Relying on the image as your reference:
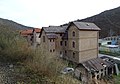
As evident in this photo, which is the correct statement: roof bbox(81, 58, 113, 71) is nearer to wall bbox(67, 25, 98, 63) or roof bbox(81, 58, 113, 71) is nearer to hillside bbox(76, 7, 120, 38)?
wall bbox(67, 25, 98, 63)

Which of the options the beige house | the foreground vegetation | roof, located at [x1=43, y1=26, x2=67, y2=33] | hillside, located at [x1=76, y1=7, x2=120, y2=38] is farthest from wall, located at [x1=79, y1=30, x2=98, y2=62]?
hillside, located at [x1=76, y1=7, x2=120, y2=38]

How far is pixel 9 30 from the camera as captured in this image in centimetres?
1230

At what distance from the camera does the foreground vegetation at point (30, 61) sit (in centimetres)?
758

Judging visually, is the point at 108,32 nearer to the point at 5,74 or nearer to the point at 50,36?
the point at 50,36

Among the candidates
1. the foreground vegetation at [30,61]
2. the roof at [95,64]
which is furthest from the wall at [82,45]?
the foreground vegetation at [30,61]

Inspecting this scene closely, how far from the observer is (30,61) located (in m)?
8.93

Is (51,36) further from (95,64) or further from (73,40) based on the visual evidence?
(95,64)

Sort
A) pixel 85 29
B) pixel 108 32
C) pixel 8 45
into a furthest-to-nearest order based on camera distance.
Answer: pixel 108 32 < pixel 85 29 < pixel 8 45

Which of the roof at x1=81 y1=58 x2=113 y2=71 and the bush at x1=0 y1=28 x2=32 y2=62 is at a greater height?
the bush at x1=0 y1=28 x2=32 y2=62

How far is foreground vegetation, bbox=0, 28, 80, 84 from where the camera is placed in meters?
7.58

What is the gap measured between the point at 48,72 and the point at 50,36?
17512 mm

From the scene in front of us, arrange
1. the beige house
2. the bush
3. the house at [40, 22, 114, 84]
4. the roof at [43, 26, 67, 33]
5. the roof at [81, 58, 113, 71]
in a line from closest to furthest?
the bush → the roof at [81, 58, 113, 71] → the house at [40, 22, 114, 84] → the beige house → the roof at [43, 26, 67, 33]

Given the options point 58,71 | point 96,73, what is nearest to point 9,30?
point 58,71

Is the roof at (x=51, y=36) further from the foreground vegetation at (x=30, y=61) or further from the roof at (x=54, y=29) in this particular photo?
the foreground vegetation at (x=30, y=61)
